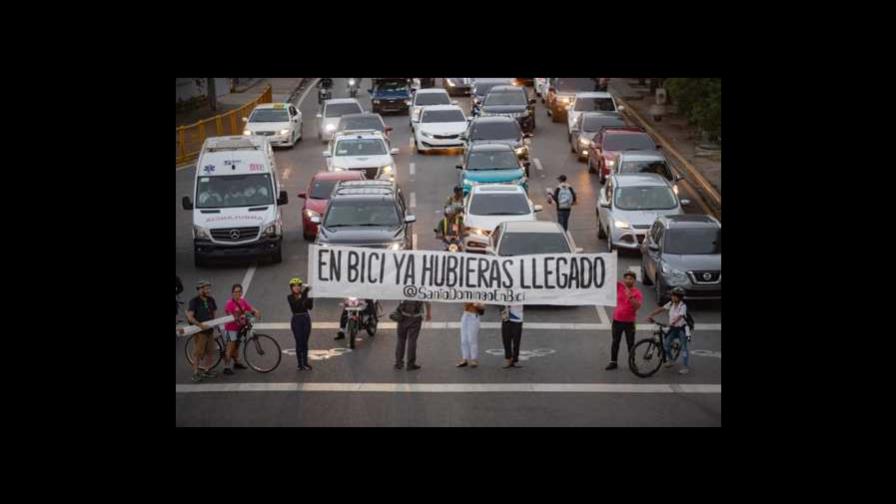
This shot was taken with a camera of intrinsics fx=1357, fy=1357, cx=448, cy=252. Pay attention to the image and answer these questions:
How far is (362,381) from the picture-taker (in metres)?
19.8

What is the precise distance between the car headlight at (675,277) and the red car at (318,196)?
28.2 ft

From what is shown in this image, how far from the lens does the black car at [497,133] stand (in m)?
37.1

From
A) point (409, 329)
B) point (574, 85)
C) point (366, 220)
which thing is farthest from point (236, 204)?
point (574, 85)

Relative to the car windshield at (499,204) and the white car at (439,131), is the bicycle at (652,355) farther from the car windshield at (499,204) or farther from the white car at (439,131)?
the white car at (439,131)

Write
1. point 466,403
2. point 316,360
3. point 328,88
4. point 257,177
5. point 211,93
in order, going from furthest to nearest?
point 328,88
point 211,93
point 257,177
point 316,360
point 466,403

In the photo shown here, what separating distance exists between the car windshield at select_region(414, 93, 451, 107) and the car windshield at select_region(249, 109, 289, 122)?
5022 mm

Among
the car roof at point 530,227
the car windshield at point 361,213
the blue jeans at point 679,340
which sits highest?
the car windshield at point 361,213

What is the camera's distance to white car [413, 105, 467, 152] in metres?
40.6

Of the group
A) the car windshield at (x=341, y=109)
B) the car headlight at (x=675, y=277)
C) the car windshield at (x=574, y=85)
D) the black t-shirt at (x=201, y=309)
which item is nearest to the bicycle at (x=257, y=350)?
the black t-shirt at (x=201, y=309)

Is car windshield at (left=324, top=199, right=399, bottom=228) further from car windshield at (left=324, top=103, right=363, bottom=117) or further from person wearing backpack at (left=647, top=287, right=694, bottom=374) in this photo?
car windshield at (left=324, top=103, right=363, bottom=117)

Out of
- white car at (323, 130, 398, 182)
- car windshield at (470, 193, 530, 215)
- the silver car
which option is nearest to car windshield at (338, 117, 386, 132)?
white car at (323, 130, 398, 182)

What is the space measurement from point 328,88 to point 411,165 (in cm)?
1989

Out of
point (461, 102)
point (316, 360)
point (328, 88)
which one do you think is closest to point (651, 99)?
point (461, 102)

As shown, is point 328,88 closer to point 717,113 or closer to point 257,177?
point 717,113
